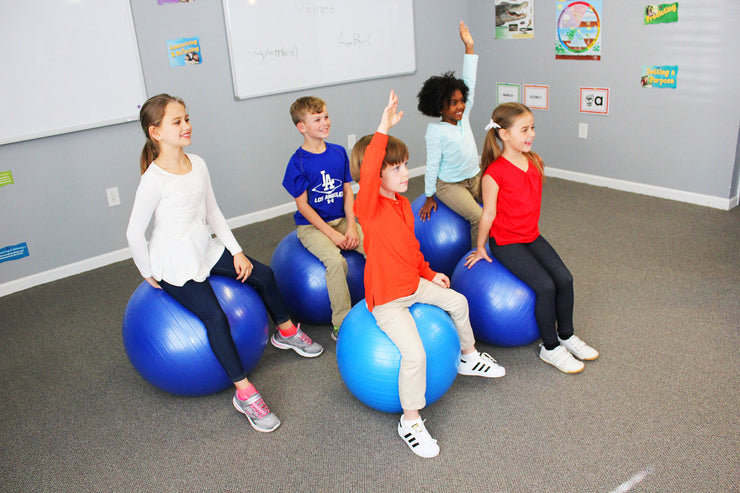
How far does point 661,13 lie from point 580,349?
272 centimetres

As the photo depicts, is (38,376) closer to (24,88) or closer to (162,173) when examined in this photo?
(162,173)

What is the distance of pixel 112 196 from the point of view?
12.5ft

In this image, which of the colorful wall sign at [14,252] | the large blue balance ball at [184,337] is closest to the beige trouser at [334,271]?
the large blue balance ball at [184,337]

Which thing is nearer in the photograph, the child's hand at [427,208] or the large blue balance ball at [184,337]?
the large blue balance ball at [184,337]

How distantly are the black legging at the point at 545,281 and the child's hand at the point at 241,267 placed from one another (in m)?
1.04

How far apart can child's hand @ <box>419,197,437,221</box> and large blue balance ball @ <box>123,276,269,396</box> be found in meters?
0.98

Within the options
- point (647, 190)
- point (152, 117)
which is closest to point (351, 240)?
point (152, 117)

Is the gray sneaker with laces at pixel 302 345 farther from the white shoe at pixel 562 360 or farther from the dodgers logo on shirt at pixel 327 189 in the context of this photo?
the white shoe at pixel 562 360

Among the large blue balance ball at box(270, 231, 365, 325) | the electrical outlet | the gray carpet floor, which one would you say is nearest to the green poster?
the gray carpet floor

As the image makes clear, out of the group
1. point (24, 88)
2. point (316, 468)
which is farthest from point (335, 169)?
point (24, 88)

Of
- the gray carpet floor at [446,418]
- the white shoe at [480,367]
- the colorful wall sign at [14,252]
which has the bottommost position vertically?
the gray carpet floor at [446,418]

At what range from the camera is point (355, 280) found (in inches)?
108

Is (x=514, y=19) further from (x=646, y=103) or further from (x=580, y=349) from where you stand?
(x=580, y=349)

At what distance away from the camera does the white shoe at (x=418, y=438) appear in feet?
6.55
